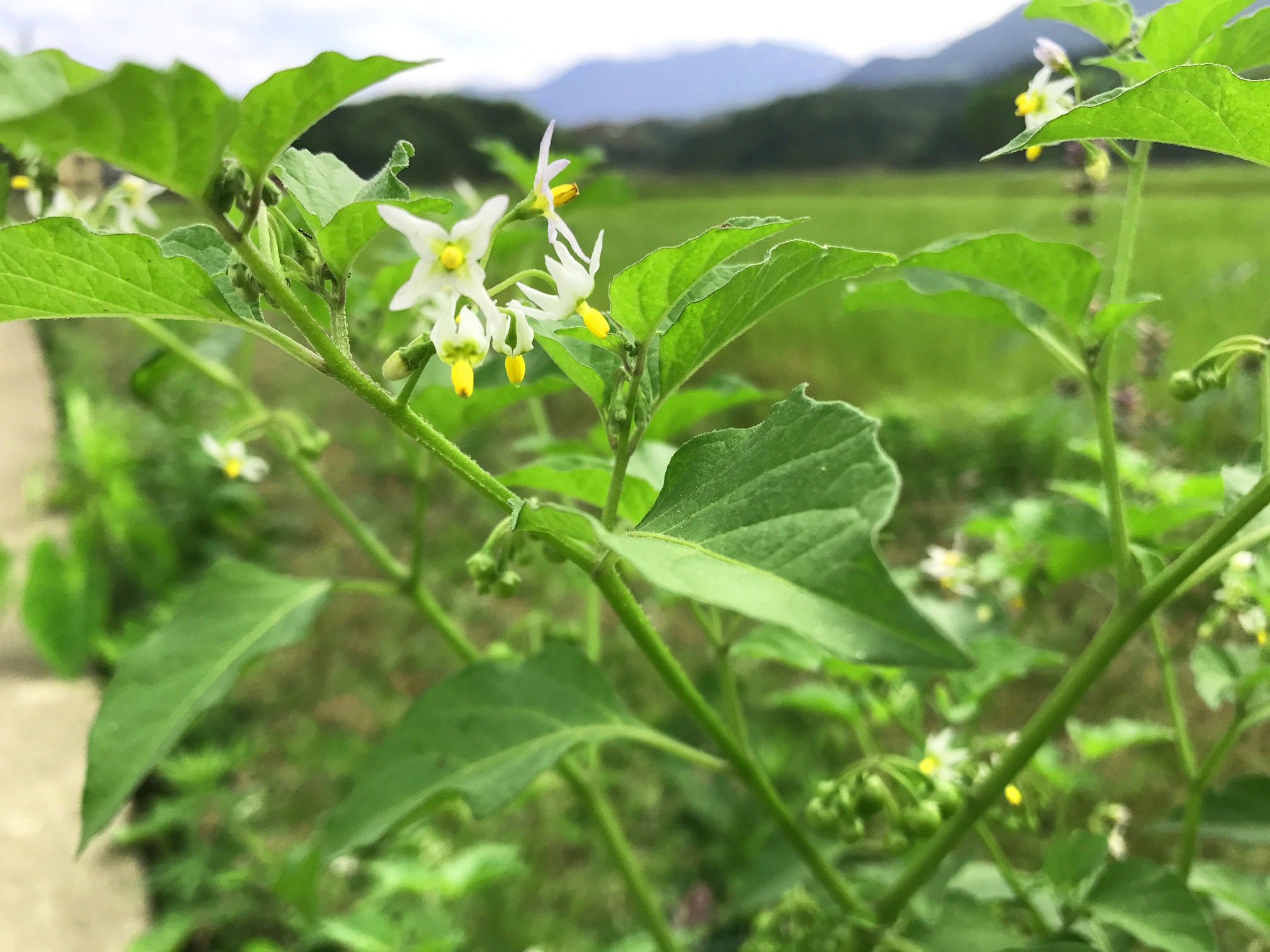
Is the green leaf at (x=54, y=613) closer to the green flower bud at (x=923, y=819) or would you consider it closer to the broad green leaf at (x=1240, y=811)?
the green flower bud at (x=923, y=819)

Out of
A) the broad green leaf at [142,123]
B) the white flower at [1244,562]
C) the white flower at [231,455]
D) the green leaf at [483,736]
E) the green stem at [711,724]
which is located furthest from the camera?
the white flower at [231,455]

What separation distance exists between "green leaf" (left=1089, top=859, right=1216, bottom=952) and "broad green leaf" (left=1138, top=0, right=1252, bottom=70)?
1.29ft

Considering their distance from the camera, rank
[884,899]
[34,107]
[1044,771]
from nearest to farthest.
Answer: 1. [34,107]
2. [884,899]
3. [1044,771]

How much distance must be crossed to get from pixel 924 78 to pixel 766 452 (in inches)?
102

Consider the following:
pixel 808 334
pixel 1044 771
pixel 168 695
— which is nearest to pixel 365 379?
pixel 168 695

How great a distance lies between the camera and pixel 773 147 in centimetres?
239

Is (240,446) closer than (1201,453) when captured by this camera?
Yes

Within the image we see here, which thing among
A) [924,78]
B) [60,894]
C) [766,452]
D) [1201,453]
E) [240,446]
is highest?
[924,78]

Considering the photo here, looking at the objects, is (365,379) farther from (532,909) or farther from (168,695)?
(532,909)

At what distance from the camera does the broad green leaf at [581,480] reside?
36 cm

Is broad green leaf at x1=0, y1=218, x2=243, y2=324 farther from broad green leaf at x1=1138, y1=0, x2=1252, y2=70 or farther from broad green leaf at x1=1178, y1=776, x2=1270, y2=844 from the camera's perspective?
broad green leaf at x1=1178, y1=776, x2=1270, y2=844

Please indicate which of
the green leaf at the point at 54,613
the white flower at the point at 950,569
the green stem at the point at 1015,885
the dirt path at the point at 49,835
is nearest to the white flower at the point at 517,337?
the green stem at the point at 1015,885

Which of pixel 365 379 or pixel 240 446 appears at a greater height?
pixel 365 379

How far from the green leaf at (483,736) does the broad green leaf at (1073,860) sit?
0.76 ft
